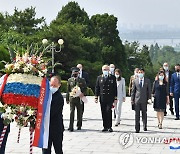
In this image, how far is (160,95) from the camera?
48.5 ft

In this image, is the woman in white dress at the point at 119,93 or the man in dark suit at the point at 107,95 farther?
the woman in white dress at the point at 119,93

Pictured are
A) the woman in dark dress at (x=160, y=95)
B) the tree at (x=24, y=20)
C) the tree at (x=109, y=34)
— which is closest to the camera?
the woman in dark dress at (x=160, y=95)

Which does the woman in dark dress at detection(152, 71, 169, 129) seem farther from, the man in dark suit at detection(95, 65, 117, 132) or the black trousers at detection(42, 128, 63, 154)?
the black trousers at detection(42, 128, 63, 154)

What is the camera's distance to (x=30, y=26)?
53.5 metres

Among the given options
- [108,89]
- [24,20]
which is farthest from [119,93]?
[24,20]

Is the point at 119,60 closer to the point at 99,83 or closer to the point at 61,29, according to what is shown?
the point at 61,29

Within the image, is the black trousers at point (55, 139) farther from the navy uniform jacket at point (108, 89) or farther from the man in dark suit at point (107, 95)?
the navy uniform jacket at point (108, 89)

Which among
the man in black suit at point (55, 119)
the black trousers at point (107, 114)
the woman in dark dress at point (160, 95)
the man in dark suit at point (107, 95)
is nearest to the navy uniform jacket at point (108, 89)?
the man in dark suit at point (107, 95)

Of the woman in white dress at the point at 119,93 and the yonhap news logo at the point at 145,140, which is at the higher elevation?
the woman in white dress at the point at 119,93

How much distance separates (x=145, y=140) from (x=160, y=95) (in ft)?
8.90

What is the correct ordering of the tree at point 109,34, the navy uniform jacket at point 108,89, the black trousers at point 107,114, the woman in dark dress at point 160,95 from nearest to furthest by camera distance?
1. the black trousers at point 107,114
2. the navy uniform jacket at point 108,89
3. the woman in dark dress at point 160,95
4. the tree at point 109,34

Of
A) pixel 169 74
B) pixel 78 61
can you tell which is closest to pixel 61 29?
pixel 78 61

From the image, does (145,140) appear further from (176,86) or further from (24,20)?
(24,20)

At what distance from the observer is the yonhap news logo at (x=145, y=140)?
38.3 ft
